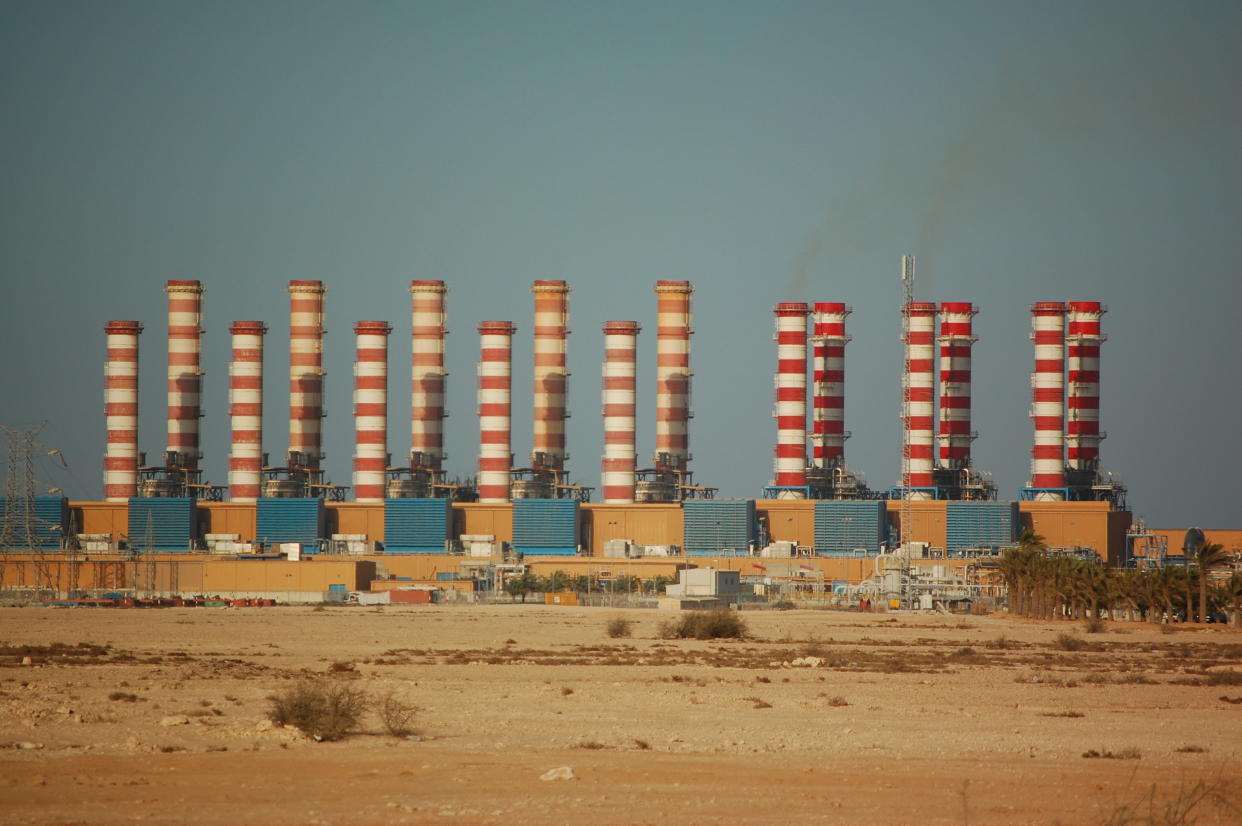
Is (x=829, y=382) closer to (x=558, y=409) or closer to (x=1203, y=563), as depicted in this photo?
(x=558, y=409)

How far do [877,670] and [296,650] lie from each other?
51.1ft

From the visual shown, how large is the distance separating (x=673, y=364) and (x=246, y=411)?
27.4 metres

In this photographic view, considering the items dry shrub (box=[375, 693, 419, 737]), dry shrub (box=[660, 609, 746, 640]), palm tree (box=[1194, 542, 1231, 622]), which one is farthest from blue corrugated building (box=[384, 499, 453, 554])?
dry shrub (box=[375, 693, 419, 737])

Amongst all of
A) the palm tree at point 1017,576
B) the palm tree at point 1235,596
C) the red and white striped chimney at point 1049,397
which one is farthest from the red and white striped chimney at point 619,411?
the palm tree at point 1235,596

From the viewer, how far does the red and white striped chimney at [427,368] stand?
103 m

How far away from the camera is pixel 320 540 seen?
98750 millimetres

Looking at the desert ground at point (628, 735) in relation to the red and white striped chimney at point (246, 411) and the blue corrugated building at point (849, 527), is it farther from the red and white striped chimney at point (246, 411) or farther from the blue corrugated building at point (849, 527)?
the red and white striped chimney at point (246, 411)

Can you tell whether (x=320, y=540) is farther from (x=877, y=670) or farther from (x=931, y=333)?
(x=877, y=670)

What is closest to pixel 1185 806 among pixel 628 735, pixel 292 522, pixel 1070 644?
pixel 628 735

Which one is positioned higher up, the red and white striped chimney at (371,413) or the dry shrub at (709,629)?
the red and white striped chimney at (371,413)

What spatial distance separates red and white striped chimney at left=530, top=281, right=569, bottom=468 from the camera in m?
103

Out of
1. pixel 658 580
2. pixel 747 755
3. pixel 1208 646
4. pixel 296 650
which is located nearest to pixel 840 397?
pixel 658 580

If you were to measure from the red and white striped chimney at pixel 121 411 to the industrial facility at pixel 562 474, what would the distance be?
13 cm

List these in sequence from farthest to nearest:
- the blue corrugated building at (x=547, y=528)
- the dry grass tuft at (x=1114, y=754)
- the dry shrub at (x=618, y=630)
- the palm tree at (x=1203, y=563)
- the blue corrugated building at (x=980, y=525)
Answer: the blue corrugated building at (x=547, y=528) → the blue corrugated building at (x=980, y=525) → the palm tree at (x=1203, y=563) → the dry shrub at (x=618, y=630) → the dry grass tuft at (x=1114, y=754)
